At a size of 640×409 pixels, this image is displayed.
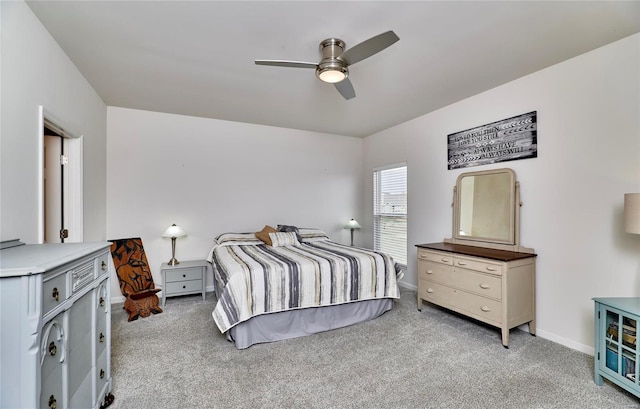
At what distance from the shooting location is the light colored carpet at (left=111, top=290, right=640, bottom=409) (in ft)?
6.54

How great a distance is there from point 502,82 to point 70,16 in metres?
3.86

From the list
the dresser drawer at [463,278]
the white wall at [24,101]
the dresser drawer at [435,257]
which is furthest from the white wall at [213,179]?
the dresser drawer at [463,278]

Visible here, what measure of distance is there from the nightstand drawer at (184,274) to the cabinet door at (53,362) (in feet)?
8.63

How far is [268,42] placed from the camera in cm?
238

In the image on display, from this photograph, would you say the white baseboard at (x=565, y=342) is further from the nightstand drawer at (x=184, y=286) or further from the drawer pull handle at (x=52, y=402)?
the nightstand drawer at (x=184, y=286)

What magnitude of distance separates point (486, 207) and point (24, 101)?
4.14 metres

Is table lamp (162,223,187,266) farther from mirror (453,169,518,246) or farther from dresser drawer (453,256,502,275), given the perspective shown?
mirror (453,169,518,246)

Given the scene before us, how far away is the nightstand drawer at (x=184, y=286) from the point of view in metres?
3.89

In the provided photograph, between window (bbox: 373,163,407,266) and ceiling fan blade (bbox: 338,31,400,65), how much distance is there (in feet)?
8.88

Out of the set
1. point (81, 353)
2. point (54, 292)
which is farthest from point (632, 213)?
point (81, 353)

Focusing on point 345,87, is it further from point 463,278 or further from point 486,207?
point 463,278

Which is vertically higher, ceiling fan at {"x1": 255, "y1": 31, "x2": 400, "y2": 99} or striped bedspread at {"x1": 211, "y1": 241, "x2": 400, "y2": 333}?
ceiling fan at {"x1": 255, "y1": 31, "x2": 400, "y2": 99}

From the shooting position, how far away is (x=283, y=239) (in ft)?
14.0

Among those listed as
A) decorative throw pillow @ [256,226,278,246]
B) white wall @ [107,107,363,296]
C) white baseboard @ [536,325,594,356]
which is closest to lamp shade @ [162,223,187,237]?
white wall @ [107,107,363,296]
